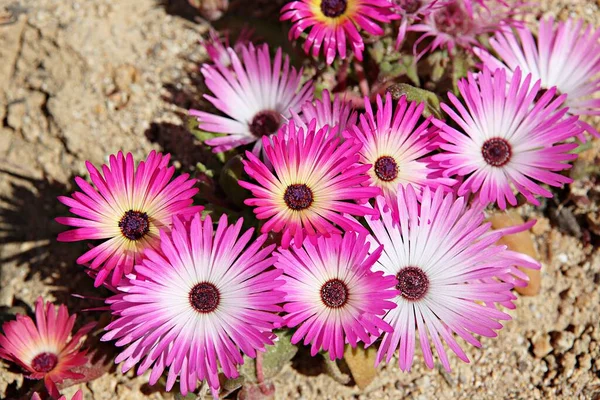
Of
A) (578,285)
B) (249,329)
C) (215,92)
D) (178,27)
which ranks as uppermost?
Answer: (178,27)

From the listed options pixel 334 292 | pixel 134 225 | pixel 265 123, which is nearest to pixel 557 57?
pixel 265 123

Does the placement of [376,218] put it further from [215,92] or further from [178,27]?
[178,27]

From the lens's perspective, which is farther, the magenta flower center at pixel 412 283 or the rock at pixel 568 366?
the rock at pixel 568 366

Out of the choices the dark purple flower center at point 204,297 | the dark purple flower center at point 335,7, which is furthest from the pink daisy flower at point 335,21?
the dark purple flower center at point 204,297

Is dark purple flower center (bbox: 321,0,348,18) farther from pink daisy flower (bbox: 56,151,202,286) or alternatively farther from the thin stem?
pink daisy flower (bbox: 56,151,202,286)

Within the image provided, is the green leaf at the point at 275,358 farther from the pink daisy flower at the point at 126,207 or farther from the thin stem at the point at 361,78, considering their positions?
the thin stem at the point at 361,78

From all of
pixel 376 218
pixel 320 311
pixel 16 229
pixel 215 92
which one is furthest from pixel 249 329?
pixel 16 229
